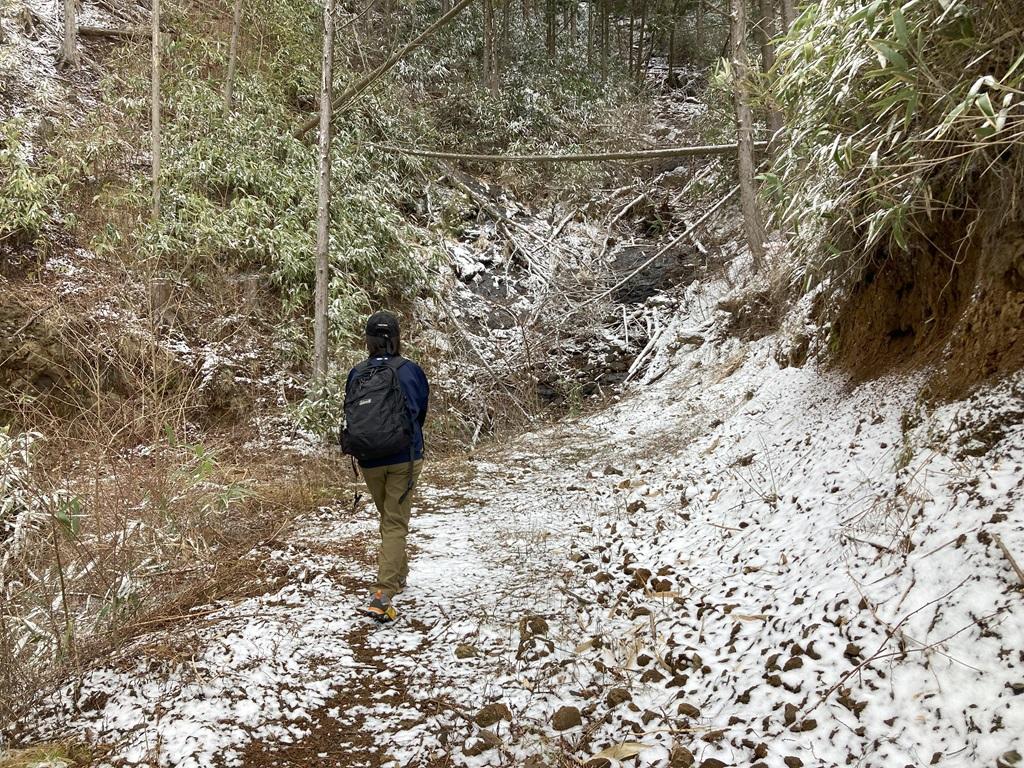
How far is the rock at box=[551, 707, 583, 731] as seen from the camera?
274 cm

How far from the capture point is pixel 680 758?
7.88 feet

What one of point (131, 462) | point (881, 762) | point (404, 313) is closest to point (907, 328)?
point (881, 762)

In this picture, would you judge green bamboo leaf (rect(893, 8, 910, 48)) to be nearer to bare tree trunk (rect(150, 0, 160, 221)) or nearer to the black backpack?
the black backpack

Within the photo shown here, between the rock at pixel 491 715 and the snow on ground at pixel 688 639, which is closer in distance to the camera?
the snow on ground at pixel 688 639

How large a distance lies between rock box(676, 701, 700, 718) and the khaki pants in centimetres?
203

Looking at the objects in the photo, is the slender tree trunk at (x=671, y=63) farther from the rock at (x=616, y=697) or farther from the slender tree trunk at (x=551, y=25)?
the rock at (x=616, y=697)

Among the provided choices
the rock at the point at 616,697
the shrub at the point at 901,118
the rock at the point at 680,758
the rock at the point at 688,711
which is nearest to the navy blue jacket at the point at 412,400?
the rock at the point at 616,697

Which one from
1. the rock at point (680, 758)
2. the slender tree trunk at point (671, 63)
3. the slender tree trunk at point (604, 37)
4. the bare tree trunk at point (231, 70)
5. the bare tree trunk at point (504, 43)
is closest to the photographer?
the rock at point (680, 758)

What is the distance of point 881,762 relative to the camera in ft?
6.77

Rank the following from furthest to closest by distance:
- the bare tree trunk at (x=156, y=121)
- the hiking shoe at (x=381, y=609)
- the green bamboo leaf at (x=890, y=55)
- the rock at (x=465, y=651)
Result: the bare tree trunk at (x=156, y=121) < the hiking shoe at (x=381, y=609) < the rock at (x=465, y=651) < the green bamboo leaf at (x=890, y=55)

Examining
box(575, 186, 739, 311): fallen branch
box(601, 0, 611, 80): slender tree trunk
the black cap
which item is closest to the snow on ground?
the black cap

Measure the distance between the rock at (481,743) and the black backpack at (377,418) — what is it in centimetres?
178

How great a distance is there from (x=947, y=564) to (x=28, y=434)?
520 cm

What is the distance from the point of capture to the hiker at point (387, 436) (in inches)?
153
